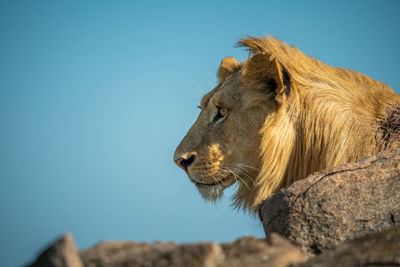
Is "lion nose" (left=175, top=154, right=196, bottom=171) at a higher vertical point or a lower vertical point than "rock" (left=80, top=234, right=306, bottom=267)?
higher

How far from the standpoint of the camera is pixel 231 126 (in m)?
4.21

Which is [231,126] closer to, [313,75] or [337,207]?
[313,75]

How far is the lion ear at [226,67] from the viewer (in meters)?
5.03

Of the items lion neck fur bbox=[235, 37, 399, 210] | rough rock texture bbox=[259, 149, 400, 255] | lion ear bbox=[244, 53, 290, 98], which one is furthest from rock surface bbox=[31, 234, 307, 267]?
lion ear bbox=[244, 53, 290, 98]

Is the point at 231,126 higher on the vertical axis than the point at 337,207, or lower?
higher

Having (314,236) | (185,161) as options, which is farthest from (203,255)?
(185,161)

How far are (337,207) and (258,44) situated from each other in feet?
7.27

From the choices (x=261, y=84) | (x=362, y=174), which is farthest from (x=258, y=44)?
(x=362, y=174)

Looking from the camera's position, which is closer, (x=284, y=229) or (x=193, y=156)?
(x=284, y=229)

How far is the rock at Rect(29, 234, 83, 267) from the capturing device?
1.89m

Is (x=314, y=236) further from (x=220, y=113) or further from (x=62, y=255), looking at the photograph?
(x=220, y=113)

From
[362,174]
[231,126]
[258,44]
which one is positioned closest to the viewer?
[362,174]

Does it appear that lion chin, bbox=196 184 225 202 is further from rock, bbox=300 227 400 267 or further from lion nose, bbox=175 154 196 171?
rock, bbox=300 227 400 267

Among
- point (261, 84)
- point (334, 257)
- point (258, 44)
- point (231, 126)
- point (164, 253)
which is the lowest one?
point (334, 257)
